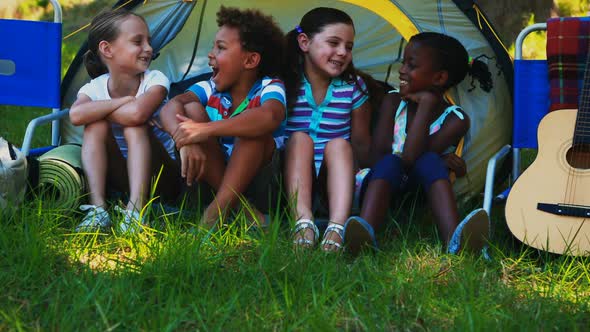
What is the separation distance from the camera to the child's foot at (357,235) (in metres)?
3.22

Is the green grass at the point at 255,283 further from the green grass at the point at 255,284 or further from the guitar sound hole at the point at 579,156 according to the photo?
the guitar sound hole at the point at 579,156

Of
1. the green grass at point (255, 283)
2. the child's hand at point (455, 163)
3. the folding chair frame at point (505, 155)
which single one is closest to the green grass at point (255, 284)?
the green grass at point (255, 283)

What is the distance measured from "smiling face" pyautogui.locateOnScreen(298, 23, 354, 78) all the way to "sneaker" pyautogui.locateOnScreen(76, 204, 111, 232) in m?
1.10

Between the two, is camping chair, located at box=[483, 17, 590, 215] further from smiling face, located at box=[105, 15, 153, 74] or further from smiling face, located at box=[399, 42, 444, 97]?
smiling face, located at box=[105, 15, 153, 74]

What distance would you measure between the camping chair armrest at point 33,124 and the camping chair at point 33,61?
2 centimetres

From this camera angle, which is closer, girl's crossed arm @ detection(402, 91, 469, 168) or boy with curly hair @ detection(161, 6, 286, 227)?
boy with curly hair @ detection(161, 6, 286, 227)

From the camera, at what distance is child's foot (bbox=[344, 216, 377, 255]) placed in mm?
3225

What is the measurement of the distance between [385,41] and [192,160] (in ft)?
4.68

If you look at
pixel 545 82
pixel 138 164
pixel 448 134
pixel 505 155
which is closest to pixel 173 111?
pixel 138 164

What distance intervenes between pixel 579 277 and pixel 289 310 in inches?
42.4

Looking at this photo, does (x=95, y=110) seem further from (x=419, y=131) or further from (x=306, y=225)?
(x=419, y=131)

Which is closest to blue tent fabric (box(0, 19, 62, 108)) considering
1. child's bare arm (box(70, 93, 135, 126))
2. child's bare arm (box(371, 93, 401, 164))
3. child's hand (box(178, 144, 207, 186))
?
child's bare arm (box(70, 93, 135, 126))

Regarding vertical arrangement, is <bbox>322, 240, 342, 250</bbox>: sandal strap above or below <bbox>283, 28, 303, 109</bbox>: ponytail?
below

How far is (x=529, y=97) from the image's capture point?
395cm
